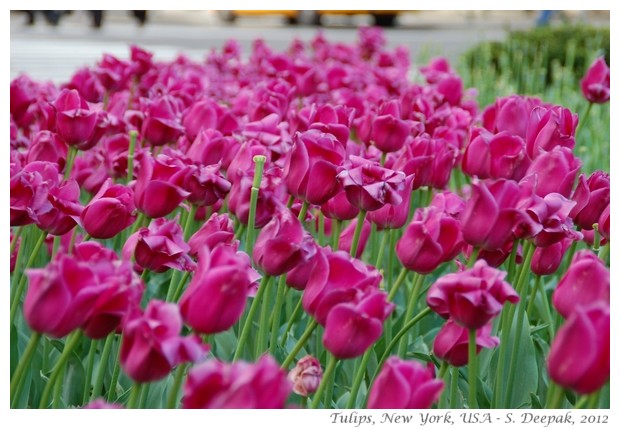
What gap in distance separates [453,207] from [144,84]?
1.66 meters

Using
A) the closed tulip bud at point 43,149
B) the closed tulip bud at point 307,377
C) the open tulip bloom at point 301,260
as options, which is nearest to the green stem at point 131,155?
the open tulip bloom at point 301,260

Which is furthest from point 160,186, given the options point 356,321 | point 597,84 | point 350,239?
point 597,84

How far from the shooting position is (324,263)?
3.22ft

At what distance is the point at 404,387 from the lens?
0.81 m

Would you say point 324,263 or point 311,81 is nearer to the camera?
point 324,263

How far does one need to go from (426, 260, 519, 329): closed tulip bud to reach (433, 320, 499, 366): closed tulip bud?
0.13 m

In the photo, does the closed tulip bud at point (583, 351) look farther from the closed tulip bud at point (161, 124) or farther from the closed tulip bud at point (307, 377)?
the closed tulip bud at point (161, 124)

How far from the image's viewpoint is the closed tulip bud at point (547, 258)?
136cm

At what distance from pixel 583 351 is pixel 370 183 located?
0.47 meters

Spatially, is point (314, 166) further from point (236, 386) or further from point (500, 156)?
point (236, 386)

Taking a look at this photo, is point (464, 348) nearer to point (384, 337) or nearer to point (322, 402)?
point (322, 402)
